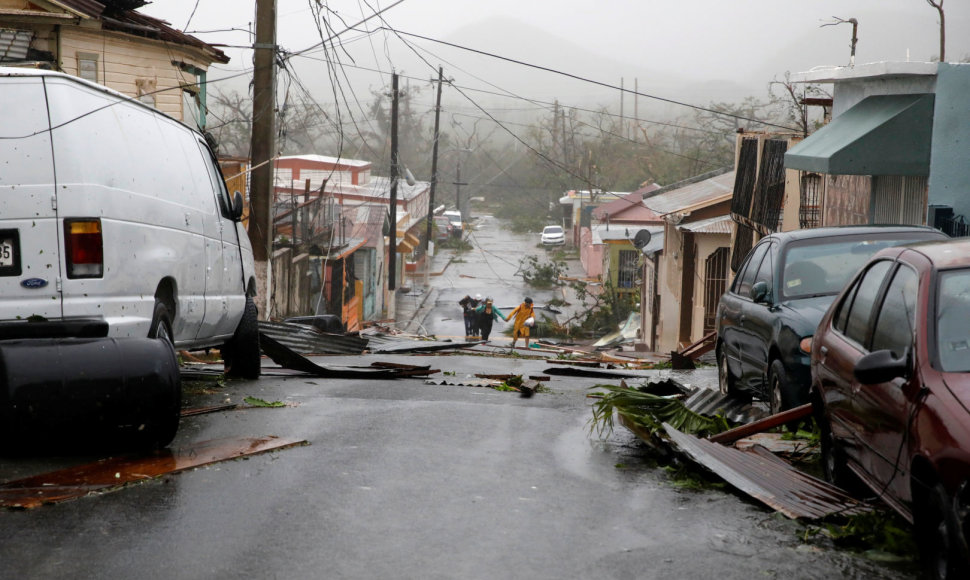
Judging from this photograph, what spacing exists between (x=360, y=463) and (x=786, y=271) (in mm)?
4521

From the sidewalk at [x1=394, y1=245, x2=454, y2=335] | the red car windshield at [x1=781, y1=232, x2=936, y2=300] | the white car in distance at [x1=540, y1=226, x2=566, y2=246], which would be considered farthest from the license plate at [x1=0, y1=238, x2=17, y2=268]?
the white car in distance at [x1=540, y1=226, x2=566, y2=246]

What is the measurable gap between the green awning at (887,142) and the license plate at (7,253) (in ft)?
37.6

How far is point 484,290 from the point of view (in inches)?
2028

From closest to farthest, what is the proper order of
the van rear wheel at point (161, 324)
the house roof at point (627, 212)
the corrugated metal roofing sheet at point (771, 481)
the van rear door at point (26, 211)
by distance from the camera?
the corrugated metal roofing sheet at point (771, 481) < the van rear door at point (26, 211) < the van rear wheel at point (161, 324) < the house roof at point (627, 212)

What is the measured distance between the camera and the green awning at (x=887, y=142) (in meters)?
14.1

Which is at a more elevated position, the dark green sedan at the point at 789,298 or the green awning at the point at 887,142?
the green awning at the point at 887,142

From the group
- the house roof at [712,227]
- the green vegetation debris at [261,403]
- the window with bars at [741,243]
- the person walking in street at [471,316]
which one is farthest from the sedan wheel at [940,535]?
the person walking in street at [471,316]

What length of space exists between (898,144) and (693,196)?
18.5 m

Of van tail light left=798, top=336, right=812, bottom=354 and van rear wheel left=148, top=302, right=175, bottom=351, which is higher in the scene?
van rear wheel left=148, top=302, right=175, bottom=351

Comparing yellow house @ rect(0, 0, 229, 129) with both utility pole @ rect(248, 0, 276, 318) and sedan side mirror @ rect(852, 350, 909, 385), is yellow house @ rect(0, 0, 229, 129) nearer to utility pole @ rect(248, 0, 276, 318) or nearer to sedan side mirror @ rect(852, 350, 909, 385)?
utility pole @ rect(248, 0, 276, 318)

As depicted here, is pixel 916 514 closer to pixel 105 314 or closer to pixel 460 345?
pixel 105 314

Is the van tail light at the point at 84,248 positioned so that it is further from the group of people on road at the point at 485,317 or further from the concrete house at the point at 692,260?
the concrete house at the point at 692,260

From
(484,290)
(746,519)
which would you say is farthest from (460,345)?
(484,290)

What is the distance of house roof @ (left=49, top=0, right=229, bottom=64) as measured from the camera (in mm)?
19153
